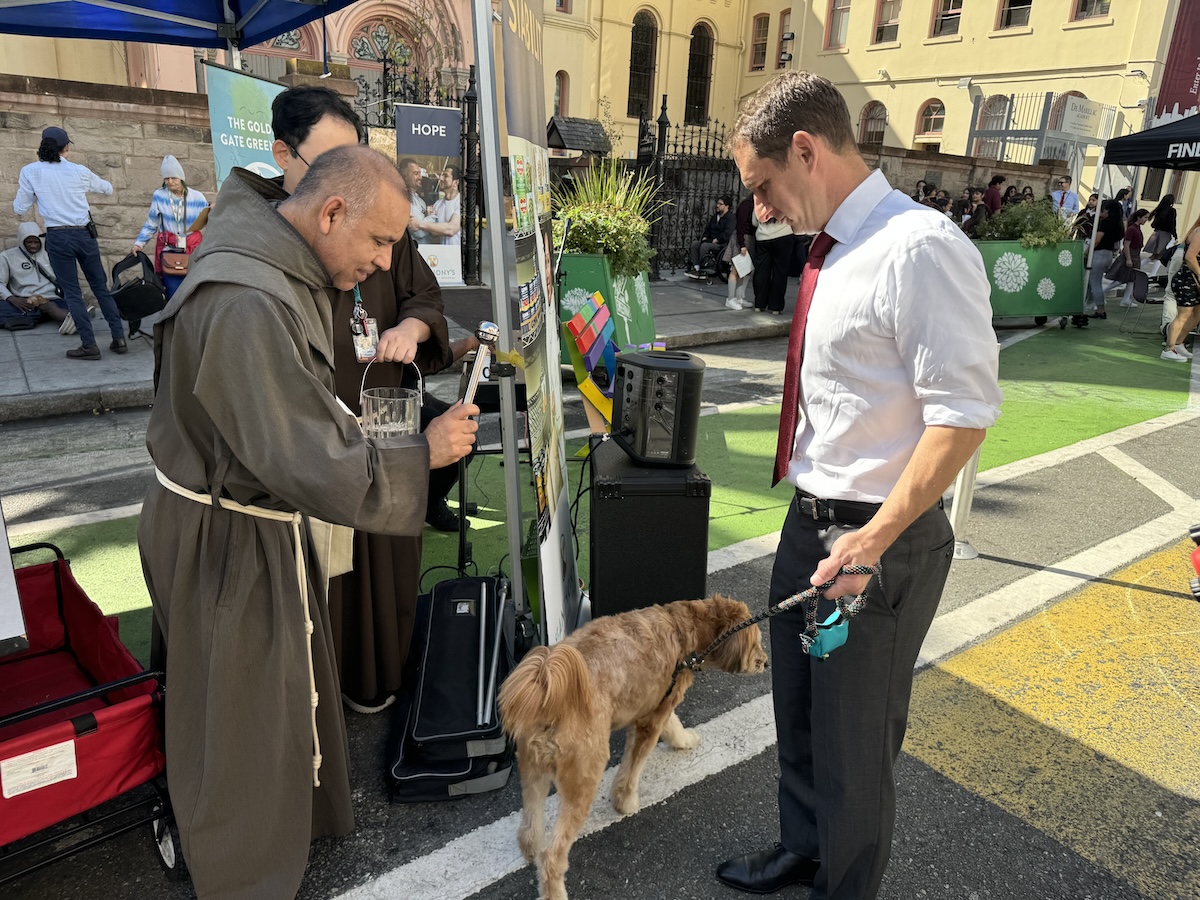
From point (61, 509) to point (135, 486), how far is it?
447 mm

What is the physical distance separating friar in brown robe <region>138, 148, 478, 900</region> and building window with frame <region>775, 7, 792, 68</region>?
34.6m

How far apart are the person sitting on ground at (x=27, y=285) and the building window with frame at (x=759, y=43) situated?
31.6 m

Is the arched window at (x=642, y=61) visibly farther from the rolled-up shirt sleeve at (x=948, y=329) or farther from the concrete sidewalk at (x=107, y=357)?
the rolled-up shirt sleeve at (x=948, y=329)

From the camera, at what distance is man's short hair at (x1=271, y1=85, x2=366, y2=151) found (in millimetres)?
2752

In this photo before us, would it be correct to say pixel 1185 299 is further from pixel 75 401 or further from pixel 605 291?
pixel 75 401

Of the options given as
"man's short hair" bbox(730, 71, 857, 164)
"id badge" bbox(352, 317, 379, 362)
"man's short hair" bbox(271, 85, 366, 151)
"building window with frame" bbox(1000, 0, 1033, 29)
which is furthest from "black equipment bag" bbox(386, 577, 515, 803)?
"building window with frame" bbox(1000, 0, 1033, 29)

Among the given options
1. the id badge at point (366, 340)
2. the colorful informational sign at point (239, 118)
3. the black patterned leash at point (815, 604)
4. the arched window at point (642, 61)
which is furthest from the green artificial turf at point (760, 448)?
the arched window at point (642, 61)

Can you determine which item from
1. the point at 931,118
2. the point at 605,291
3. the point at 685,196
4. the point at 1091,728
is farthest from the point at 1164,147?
the point at 931,118

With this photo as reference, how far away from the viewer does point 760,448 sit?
21.7 ft

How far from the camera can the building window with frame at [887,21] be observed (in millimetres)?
29828

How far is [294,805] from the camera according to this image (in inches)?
86.4

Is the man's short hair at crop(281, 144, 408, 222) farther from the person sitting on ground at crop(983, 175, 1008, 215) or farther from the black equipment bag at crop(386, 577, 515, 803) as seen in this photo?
the person sitting on ground at crop(983, 175, 1008, 215)

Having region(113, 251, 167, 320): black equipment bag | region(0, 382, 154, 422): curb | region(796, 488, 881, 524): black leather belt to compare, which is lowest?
region(0, 382, 154, 422): curb

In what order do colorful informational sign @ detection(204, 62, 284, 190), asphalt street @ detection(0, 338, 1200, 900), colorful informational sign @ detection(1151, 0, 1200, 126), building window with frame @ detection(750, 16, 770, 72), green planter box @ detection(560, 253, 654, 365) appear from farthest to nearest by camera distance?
1. building window with frame @ detection(750, 16, 770, 72)
2. colorful informational sign @ detection(1151, 0, 1200, 126)
3. green planter box @ detection(560, 253, 654, 365)
4. colorful informational sign @ detection(204, 62, 284, 190)
5. asphalt street @ detection(0, 338, 1200, 900)
